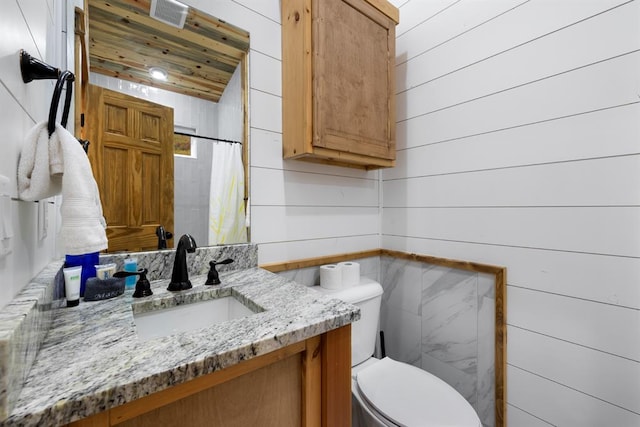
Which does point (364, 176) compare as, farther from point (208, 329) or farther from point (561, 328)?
point (208, 329)

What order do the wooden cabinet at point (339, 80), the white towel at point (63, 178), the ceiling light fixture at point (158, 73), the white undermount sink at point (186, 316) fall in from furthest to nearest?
the wooden cabinet at point (339, 80) < the ceiling light fixture at point (158, 73) < the white undermount sink at point (186, 316) < the white towel at point (63, 178)

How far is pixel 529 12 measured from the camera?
1.08m

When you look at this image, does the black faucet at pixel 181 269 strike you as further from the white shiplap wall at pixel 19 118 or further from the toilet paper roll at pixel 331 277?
the toilet paper roll at pixel 331 277

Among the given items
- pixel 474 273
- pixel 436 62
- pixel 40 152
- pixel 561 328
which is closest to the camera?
pixel 40 152

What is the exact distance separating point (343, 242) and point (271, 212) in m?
0.47

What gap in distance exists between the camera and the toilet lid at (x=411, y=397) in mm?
916

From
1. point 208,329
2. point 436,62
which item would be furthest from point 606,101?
point 208,329

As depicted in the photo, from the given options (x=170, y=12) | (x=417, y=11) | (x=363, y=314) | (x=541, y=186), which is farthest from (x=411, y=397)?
(x=417, y=11)

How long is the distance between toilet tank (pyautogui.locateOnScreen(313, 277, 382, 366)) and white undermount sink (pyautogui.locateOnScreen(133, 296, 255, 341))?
1.47ft

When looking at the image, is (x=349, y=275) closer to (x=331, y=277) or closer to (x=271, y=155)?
(x=331, y=277)

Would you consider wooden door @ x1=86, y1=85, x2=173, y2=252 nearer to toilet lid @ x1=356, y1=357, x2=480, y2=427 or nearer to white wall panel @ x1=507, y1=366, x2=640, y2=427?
toilet lid @ x1=356, y1=357, x2=480, y2=427

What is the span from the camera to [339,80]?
1.22 metres

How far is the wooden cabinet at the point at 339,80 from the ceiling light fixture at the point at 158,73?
493 mm

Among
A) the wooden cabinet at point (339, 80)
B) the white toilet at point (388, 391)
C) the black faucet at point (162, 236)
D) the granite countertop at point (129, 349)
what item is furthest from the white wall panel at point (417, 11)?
the black faucet at point (162, 236)
